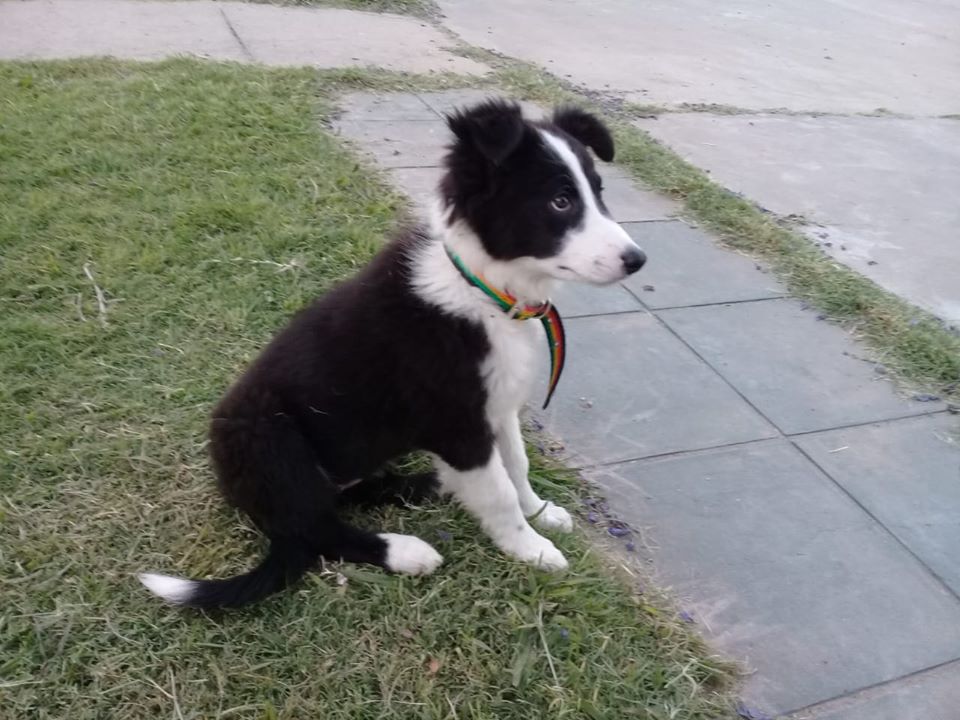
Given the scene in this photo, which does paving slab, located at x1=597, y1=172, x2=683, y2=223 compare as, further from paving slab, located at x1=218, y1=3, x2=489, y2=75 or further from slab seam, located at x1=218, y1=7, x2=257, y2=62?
slab seam, located at x1=218, y1=7, x2=257, y2=62

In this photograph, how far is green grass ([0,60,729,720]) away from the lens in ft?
7.22

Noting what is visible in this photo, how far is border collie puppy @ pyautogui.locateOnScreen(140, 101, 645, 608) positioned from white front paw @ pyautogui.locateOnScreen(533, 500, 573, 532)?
0.59ft

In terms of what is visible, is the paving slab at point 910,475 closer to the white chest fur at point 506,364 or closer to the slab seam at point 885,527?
the slab seam at point 885,527

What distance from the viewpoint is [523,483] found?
281cm

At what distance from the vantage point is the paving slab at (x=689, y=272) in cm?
434

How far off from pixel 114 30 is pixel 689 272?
559 cm

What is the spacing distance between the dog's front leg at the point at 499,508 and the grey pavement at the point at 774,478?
38 cm

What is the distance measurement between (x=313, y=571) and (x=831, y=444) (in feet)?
6.79

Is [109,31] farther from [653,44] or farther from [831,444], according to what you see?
[831,444]

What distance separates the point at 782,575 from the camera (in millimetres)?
2713

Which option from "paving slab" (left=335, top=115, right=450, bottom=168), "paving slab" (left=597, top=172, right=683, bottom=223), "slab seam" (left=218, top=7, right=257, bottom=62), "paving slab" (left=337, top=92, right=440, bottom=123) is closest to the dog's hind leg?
"paving slab" (left=597, top=172, right=683, bottom=223)

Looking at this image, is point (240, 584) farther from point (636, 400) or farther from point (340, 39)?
point (340, 39)

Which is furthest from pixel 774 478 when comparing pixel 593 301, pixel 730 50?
pixel 730 50

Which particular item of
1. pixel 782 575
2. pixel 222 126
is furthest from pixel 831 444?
pixel 222 126
